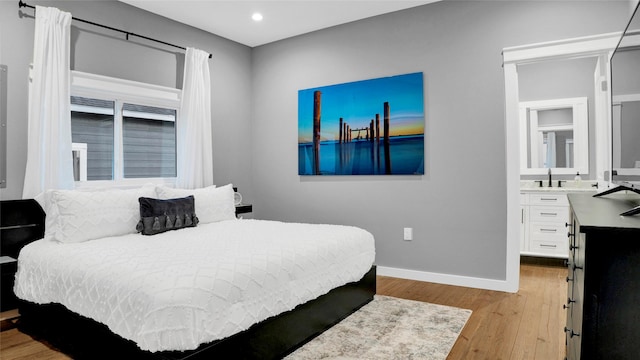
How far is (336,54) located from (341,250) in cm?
253

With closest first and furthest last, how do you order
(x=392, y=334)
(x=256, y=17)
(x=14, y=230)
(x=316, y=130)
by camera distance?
(x=392, y=334)
(x=14, y=230)
(x=256, y=17)
(x=316, y=130)

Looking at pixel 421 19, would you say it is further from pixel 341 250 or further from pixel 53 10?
pixel 53 10

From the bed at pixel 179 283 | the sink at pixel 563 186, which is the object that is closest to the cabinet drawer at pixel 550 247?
the sink at pixel 563 186

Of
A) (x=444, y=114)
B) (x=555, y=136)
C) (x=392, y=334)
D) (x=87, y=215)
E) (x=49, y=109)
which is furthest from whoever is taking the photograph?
(x=555, y=136)

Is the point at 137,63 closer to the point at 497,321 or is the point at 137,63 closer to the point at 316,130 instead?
the point at 316,130

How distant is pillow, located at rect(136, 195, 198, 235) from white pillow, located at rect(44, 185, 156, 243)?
9 cm

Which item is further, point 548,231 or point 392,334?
point 548,231

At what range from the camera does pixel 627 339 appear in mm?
1071

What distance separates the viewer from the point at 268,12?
3996 mm

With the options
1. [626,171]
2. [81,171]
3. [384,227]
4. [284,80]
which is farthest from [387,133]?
[81,171]

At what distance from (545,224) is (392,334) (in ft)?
10.1

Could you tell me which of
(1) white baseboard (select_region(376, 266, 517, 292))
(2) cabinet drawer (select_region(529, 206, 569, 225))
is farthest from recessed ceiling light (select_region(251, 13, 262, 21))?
(2) cabinet drawer (select_region(529, 206, 569, 225))

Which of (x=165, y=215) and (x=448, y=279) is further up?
(x=165, y=215)

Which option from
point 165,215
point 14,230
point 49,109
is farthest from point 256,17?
point 14,230
